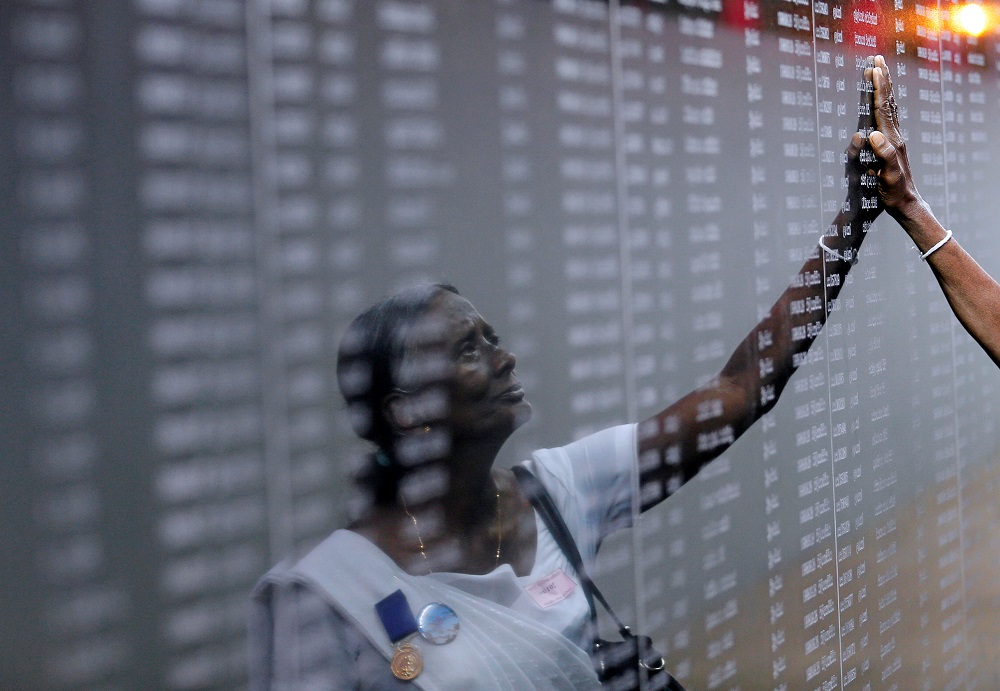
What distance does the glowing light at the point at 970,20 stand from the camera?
1.55 metres

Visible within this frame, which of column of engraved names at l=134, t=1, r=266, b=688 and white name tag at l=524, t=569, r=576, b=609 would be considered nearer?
column of engraved names at l=134, t=1, r=266, b=688

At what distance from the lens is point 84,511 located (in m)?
0.51

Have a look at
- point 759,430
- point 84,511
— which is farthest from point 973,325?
point 84,511

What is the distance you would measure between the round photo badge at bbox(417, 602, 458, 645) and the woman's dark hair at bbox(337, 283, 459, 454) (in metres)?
0.12

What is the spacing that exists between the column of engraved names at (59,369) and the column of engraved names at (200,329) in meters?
0.03

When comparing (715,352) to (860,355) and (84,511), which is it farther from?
(84,511)

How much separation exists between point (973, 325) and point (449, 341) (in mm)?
870

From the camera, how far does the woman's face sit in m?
0.71

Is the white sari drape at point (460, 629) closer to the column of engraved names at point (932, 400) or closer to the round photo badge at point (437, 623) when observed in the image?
the round photo badge at point (437, 623)

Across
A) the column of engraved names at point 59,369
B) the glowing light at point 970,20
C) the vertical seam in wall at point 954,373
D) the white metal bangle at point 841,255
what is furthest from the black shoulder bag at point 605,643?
the glowing light at point 970,20

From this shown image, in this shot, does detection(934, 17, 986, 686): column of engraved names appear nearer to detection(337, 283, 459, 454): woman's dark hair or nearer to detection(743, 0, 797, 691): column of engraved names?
detection(743, 0, 797, 691): column of engraved names

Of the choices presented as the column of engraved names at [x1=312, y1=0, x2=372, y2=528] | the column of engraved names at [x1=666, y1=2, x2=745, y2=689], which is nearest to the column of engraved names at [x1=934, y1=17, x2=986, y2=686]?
the column of engraved names at [x1=666, y1=2, x2=745, y2=689]

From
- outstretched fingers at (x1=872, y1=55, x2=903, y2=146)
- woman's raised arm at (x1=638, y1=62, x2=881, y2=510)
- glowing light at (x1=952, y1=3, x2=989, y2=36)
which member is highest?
glowing light at (x1=952, y1=3, x2=989, y2=36)

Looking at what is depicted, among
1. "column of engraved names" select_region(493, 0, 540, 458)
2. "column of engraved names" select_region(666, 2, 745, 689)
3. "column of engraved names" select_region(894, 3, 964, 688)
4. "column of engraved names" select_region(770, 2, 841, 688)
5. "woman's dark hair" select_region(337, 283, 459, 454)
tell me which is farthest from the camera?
"column of engraved names" select_region(894, 3, 964, 688)
